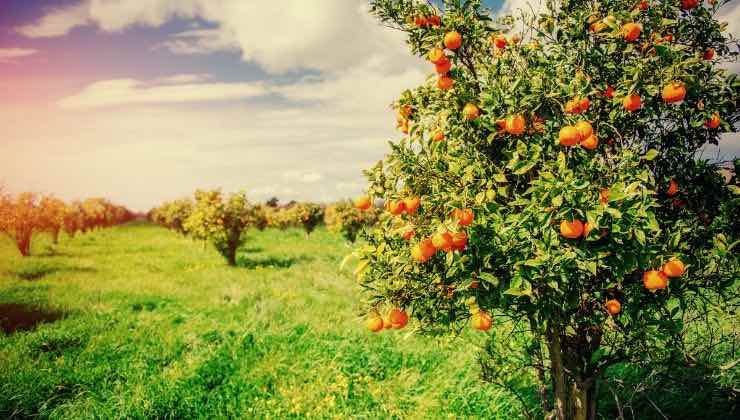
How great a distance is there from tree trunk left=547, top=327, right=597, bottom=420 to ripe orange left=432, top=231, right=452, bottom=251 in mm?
2098

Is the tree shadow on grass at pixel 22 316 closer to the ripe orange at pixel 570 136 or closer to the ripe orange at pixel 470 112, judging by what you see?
the ripe orange at pixel 470 112

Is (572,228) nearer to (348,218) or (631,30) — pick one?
(631,30)

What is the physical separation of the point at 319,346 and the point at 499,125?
18.3 feet

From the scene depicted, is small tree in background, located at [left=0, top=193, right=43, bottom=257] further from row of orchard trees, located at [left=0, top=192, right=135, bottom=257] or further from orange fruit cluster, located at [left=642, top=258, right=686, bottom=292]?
orange fruit cluster, located at [left=642, top=258, right=686, bottom=292]

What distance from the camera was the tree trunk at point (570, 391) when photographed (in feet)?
13.5

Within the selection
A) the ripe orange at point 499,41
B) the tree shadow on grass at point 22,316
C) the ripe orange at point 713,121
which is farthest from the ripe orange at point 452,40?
the tree shadow on grass at point 22,316

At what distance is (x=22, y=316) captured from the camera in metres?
9.00

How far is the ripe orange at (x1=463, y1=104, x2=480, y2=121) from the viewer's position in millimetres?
3179

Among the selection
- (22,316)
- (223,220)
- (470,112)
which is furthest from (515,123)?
(223,220)

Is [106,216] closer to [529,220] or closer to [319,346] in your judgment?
[319,346]

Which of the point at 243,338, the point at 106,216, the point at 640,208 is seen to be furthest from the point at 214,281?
the point at 106,216

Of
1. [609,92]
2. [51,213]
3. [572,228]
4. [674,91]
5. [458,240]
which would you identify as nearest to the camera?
[572,228]

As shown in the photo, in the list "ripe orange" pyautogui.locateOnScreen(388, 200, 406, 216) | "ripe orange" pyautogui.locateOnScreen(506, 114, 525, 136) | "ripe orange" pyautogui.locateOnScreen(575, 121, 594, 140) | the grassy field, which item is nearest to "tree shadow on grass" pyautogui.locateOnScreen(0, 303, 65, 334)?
the grassy field

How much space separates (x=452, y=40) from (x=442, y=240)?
1634mm
